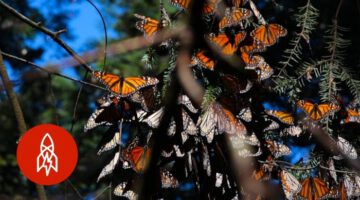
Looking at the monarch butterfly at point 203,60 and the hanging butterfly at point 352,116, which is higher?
the monarch butterfly at point 203,60

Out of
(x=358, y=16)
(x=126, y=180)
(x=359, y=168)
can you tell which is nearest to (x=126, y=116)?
(x=126, y=180)

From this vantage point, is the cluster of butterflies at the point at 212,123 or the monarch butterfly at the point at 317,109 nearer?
the cluster of butterflies at the point at 212,123

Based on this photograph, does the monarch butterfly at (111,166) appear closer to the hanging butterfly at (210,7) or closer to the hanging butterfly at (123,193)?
the hanging butterfly at (123,193)

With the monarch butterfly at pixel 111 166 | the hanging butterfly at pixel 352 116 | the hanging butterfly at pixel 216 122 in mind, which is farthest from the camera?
the hanging butterfly at pixel 352 116

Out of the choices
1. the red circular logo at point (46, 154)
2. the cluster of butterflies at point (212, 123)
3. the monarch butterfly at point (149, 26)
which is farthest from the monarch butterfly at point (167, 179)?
the monarch butterfly at point (149, 26)

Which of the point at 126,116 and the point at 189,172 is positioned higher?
the point at 126,116

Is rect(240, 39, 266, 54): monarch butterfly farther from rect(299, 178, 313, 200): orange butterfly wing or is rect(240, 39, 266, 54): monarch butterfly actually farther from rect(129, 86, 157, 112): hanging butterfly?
rect(299, 178, 313, 200): orange butterfly wing

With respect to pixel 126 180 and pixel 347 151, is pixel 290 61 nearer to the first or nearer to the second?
pixel 347 151
